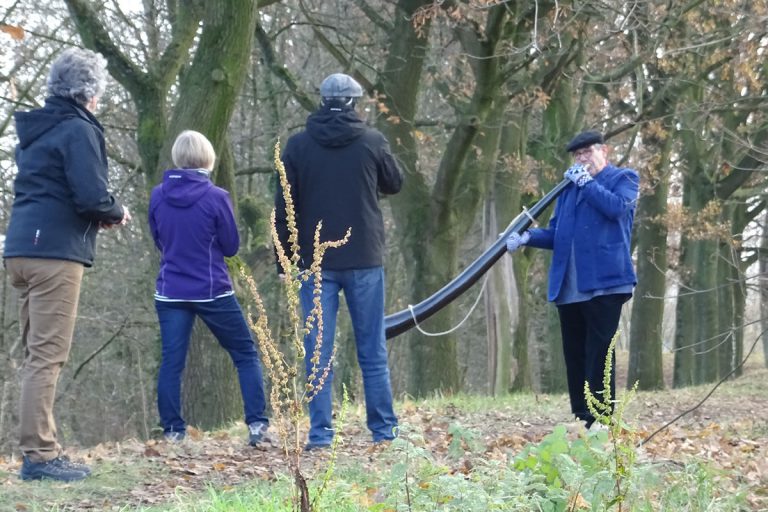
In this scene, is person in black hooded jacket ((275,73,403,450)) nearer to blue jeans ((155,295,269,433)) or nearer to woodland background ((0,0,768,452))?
blue jeans ((155,295,269,433))

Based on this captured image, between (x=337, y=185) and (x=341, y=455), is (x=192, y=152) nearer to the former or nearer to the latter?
(x=337, y=185)

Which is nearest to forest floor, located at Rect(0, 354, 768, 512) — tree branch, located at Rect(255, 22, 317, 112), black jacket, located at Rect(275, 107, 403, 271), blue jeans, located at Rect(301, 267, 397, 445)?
blue jeans, located at Rect(301, 267, 397, 445)

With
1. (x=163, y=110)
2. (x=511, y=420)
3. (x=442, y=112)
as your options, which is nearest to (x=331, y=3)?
(x=442, y=112)

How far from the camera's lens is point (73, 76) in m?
6.09

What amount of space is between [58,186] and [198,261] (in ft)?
4.93

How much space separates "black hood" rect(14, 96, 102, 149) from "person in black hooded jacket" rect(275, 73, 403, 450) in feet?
4.64

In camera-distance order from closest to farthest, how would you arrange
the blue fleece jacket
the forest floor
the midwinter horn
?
the forest floor, the blue fleece jacket, the midwinter horn

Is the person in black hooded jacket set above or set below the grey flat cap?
below

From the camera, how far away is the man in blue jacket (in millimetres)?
7023

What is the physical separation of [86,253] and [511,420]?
4444mm

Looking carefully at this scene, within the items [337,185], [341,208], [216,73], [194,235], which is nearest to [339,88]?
[337,185]

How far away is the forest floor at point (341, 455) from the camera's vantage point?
215 inches

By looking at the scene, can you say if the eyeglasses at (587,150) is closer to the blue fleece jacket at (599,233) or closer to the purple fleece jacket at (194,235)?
the blue fleece jacket at (599,233)

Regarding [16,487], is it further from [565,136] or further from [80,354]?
[80,354]
